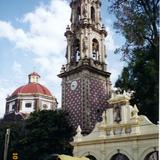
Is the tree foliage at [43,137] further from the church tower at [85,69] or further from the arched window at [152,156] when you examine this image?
the arched window at [152,156]

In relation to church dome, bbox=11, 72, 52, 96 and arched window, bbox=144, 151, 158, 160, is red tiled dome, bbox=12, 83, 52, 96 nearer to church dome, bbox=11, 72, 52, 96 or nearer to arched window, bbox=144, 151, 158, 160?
church dome, bbox=11, 72, 52, 96

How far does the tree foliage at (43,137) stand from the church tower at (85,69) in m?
1.29

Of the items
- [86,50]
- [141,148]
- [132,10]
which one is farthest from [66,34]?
[132,10]

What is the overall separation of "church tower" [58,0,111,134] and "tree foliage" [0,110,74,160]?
1.29 m

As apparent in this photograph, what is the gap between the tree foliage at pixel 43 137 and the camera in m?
29.7

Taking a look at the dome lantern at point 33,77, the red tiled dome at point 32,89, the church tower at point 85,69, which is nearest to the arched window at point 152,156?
the church tower at point 85,69

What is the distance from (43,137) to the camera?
98.8 ft

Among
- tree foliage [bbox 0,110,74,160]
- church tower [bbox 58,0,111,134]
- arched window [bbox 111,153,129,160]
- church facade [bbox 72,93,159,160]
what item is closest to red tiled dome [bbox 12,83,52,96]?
church tower [bbox 58,0,111,134]

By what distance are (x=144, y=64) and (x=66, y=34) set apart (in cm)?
1436

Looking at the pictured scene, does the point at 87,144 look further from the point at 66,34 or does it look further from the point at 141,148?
the point at 66,34

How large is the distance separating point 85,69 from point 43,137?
306 inches

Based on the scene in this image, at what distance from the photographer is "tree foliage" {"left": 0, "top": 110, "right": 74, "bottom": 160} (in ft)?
97.4

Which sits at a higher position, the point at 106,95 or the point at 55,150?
the point at 106,95

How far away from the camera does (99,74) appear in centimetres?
3491
